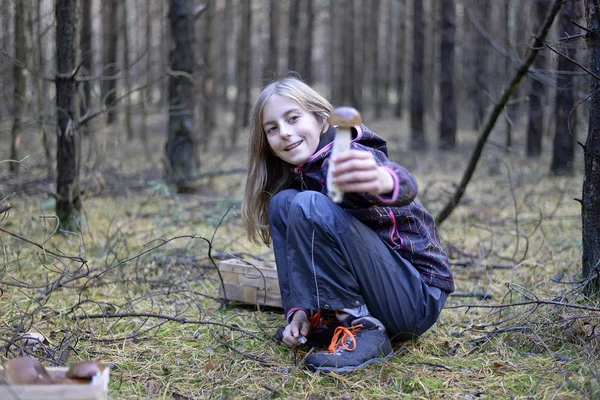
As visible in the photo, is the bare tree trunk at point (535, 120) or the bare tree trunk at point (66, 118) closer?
the bare tree trunk at point (66, 118)

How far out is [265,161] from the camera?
2.63 meters

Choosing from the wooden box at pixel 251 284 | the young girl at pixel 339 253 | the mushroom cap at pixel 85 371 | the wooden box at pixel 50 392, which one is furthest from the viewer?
the wooden box at pixel 251 284

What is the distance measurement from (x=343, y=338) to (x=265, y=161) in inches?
35.0

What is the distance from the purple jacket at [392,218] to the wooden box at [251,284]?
0.71m

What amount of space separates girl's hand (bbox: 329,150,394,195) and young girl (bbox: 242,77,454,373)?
263 millimetres


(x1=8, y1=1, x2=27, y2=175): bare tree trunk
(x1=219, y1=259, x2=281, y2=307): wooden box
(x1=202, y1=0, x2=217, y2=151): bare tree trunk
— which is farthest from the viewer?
(x1=202, y1=0, x2=217, y2=151): bare tree trunk

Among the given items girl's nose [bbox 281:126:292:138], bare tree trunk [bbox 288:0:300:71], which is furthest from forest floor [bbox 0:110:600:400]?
bare tree trunk [bbox 288:0:300:71]

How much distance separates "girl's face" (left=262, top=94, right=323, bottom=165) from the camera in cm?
239

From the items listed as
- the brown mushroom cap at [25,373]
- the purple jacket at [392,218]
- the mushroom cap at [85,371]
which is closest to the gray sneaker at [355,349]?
the purple jacket at [392,218]

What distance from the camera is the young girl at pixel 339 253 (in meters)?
2.24

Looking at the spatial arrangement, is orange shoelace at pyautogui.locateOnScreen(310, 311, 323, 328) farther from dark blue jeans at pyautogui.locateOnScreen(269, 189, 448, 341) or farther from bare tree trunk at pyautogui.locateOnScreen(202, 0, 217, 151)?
bare tree trunk at pyautogui.locateOnScreen(202, 0, 217, 151)

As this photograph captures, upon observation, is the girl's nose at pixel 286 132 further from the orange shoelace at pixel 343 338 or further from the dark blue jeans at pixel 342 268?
the orange shoelace at pixel 343 338

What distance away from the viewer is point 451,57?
Result: 12008 mm

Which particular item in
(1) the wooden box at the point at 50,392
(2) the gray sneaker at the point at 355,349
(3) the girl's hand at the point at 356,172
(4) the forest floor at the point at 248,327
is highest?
(3) the girl's hand at the point at 356,172
